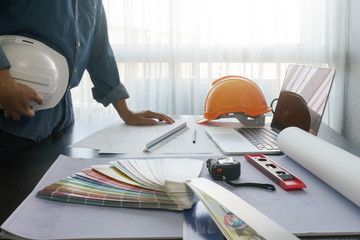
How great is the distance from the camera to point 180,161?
0.72 metres

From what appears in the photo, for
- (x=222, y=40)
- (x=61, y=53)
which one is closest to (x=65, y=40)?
(x=61, y=53)

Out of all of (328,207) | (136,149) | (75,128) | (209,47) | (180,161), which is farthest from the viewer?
(209,47)

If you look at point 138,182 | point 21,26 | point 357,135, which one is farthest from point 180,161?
point 357,135

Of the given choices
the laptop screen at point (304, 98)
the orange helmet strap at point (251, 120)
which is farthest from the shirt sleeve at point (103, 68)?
the laptop screen at point (304, 98)

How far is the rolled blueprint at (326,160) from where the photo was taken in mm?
532

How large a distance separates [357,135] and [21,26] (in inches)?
88.5

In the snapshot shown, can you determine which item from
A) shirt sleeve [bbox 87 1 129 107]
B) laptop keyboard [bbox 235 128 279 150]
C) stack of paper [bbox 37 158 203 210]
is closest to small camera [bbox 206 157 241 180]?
stack of paper [bbox 37 158 203 210]

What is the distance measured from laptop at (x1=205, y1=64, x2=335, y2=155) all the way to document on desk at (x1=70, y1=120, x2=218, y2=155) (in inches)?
2.4

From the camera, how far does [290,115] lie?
40.5 inches

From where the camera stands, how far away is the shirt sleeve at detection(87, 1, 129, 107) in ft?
4.24

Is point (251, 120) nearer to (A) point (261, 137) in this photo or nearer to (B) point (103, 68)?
(A) point (261, 137)

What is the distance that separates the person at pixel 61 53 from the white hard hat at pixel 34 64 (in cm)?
2

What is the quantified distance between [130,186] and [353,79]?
91.6 inches

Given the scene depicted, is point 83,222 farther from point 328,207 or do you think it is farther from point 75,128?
point 75,128
